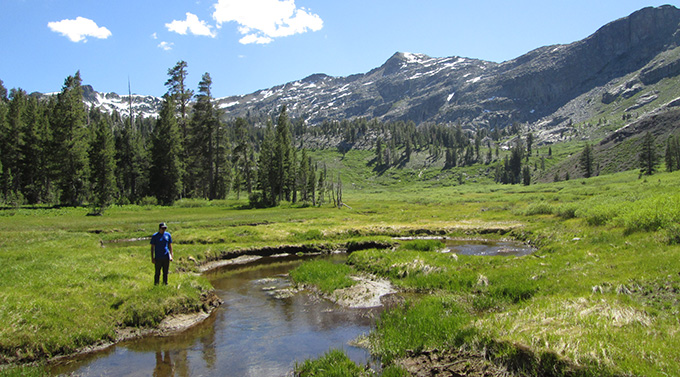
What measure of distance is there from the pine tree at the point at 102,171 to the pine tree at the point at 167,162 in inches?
416

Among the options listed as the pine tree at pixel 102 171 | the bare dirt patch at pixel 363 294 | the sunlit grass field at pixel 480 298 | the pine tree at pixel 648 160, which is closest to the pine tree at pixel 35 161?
the pine tree at pixel 102 171

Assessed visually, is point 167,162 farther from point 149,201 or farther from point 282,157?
point 282,157

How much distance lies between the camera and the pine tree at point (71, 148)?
60.6 m

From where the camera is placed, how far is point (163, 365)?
37.8ft

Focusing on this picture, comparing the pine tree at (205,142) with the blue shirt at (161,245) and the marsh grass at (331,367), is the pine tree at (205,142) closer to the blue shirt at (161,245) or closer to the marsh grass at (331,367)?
the blue shirt at (161,245)

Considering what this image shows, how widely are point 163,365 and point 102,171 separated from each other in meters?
57.5

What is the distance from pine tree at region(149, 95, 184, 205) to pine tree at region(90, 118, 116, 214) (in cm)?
1057

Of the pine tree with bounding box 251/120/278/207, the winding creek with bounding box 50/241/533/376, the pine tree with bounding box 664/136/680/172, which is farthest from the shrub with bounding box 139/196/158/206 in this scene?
the pine tree with bounding box 664/136/680/172

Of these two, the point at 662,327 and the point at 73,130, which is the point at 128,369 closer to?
the point at 662,327

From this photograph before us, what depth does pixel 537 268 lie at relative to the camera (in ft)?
58.4

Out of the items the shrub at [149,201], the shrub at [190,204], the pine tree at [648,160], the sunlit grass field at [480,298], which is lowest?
the sunlit grass field at [480,298]

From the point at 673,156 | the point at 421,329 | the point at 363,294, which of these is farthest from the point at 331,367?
the point at 673,156

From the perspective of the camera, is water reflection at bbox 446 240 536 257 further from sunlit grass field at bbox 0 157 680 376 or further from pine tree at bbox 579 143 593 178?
pine tree at bbox 579 143 593 178

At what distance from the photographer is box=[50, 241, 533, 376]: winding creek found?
36.9ft
